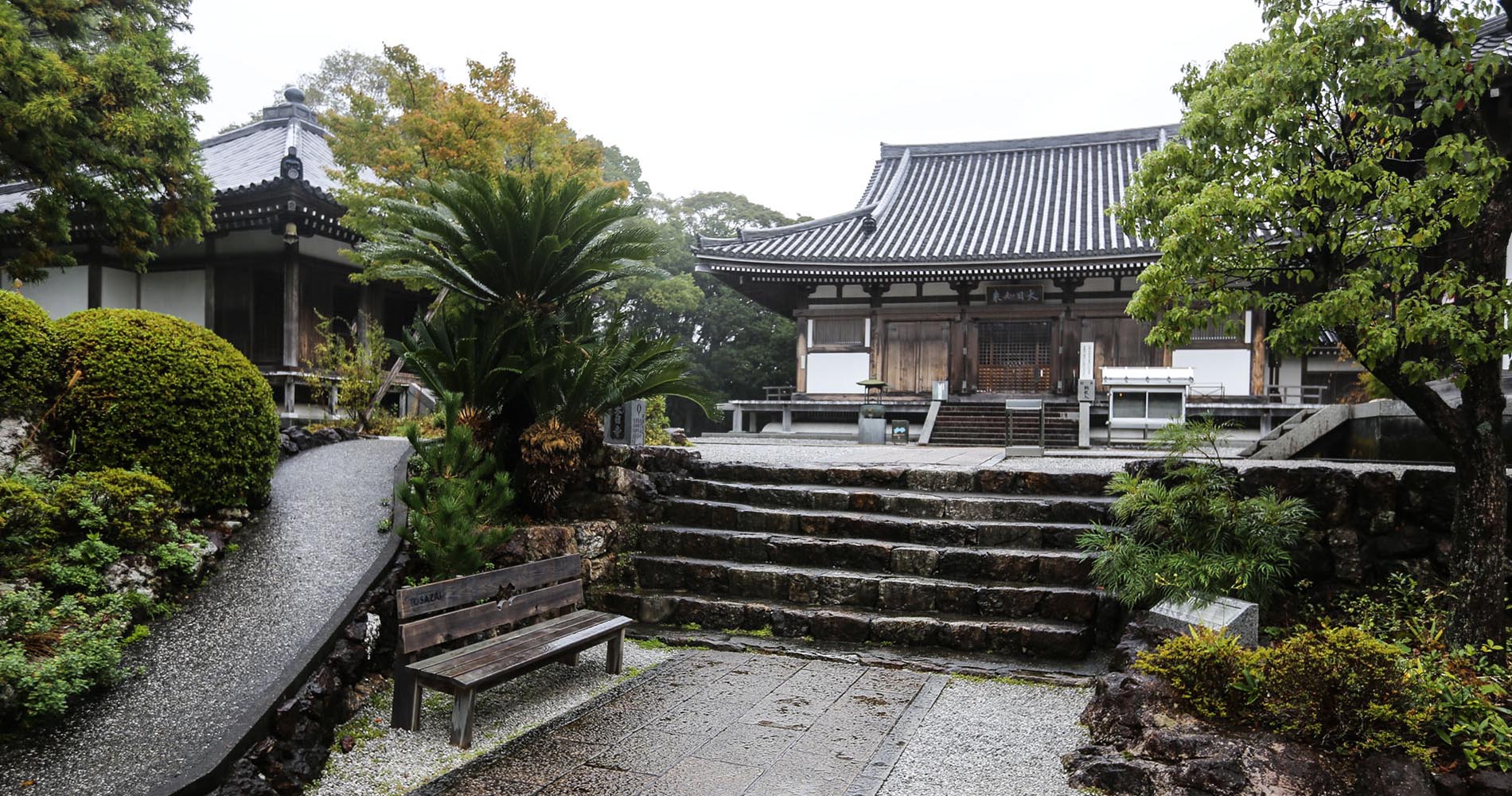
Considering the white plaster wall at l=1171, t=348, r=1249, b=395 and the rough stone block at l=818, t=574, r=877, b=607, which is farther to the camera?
the white plaster wall at l=1171, t=348, r=1249, b=395

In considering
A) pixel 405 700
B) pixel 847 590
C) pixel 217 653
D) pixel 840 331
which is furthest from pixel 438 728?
pixel 840 331

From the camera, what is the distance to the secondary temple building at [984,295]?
682 inches

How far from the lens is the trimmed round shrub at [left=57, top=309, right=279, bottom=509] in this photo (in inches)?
205

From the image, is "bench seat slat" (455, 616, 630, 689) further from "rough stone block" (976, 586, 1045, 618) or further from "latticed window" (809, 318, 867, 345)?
"latticed window" (809, 318, 867, 345)

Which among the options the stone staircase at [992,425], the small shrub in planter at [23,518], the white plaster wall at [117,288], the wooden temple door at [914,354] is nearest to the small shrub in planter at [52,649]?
the small shrub in planter at [23,518]

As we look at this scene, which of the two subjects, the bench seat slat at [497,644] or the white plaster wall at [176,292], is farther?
the white plaster wall at [176,292]

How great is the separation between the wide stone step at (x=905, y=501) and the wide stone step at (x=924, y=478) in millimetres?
81

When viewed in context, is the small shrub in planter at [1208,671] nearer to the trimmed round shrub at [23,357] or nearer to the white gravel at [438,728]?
the white gravel at [438,728]

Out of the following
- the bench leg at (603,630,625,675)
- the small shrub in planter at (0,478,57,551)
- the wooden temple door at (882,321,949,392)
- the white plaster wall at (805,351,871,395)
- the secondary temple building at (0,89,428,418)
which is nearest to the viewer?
the small shrub in planter at (0,478,57,551)

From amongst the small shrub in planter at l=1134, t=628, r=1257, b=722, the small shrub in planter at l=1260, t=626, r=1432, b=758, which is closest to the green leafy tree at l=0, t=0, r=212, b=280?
the small shrub in planter at l=1134, t=628, r=1257, b=722

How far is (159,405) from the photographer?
210 inches

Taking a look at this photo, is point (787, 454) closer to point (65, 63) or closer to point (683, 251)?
point (65, 63)

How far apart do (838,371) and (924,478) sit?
12.1m

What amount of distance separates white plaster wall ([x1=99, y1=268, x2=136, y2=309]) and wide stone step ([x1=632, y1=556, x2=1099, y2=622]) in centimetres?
1309
